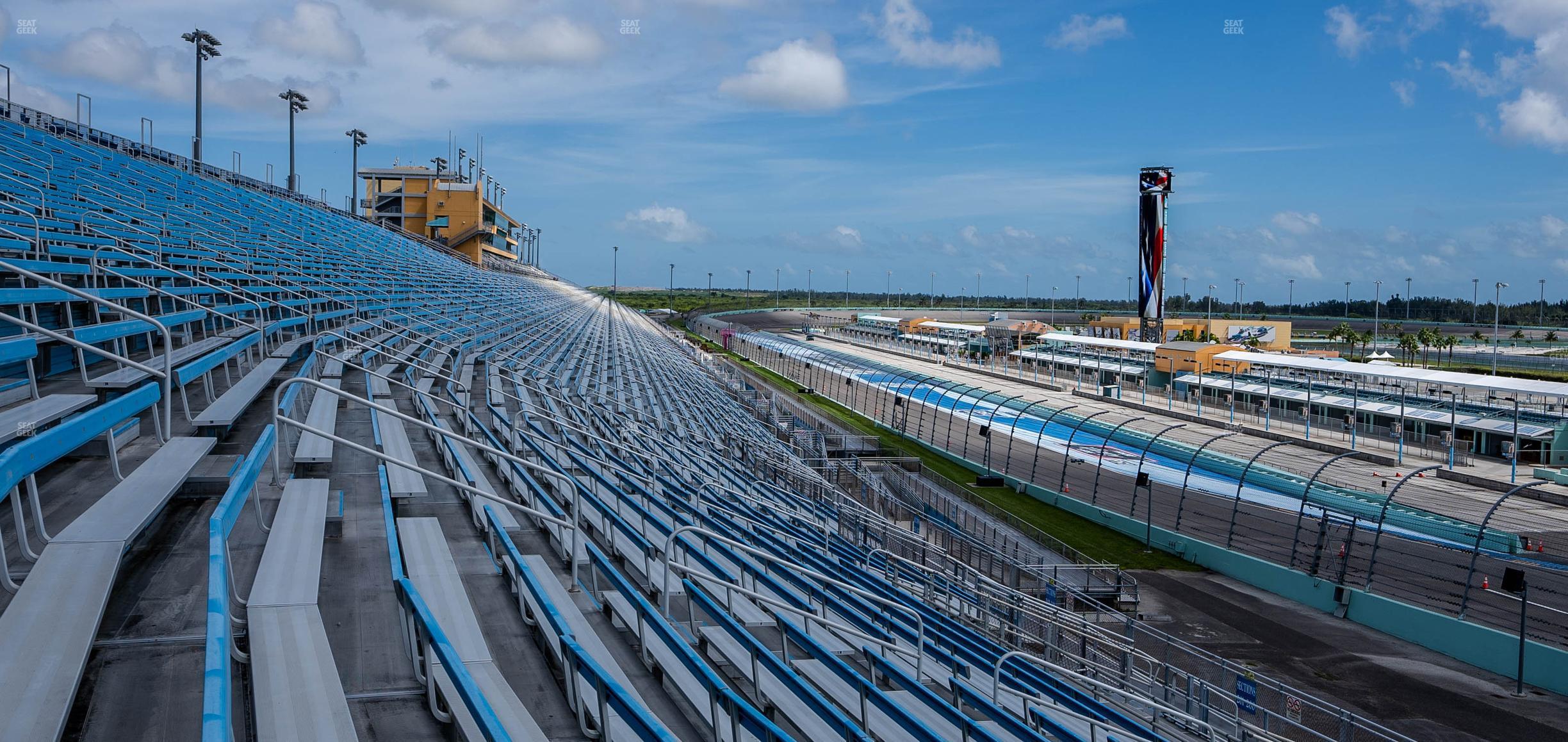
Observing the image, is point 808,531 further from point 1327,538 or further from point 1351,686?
point 1327,538

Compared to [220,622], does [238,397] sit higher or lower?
higher

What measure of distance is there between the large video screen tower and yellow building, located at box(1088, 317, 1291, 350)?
9.02 metres

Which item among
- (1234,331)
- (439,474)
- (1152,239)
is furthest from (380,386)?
(1234,331)

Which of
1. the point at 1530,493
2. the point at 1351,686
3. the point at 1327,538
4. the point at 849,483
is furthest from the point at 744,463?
the point at 1530,493

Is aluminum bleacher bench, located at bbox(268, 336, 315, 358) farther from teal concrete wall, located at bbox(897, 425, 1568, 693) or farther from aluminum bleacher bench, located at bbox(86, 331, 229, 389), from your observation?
teal concrete wall, located at bbox(897, 425, 1568, 693)

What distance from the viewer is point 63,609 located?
3.67 metres

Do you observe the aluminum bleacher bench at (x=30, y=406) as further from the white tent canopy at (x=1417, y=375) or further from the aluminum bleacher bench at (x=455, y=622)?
the white tent canopy at (x=1417, y=375)

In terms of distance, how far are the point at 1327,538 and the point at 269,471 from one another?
17673 millimetres

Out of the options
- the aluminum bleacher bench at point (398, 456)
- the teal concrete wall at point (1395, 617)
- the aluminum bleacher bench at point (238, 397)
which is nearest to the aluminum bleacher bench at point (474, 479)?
the aluminum bleacher bench at point (398, 456)

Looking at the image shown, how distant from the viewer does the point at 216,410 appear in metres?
7.03

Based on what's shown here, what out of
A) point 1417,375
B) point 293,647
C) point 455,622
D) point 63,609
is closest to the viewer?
point 63,609

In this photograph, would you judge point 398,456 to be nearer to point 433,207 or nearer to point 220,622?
point 220,622

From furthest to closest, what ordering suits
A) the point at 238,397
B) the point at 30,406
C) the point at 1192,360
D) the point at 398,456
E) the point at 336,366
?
the point at 1192,360, the point at 336,366, the point at 238,397, the point at 398,456, the point at 30,406

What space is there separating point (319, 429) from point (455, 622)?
3.06 metres
